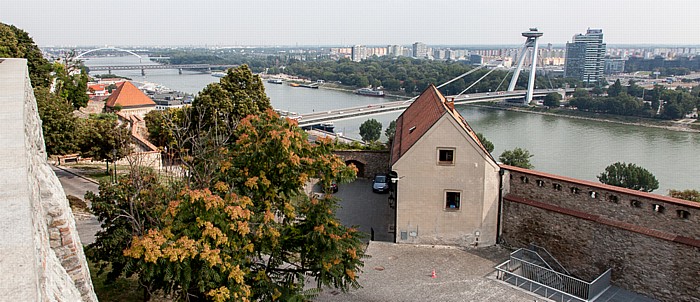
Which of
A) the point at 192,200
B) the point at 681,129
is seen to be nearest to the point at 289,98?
the point at 681,129

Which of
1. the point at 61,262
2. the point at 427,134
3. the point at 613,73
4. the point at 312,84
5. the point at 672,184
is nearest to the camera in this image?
the point at 61,262

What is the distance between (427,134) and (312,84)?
76.1 metres

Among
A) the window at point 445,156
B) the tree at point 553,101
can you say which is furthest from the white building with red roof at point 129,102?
the tree at point 553,101

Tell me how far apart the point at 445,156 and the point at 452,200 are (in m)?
0.93

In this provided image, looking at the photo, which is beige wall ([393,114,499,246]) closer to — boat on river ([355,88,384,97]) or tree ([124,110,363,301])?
tree ([124,110,363,301])

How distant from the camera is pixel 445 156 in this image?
11070 mm

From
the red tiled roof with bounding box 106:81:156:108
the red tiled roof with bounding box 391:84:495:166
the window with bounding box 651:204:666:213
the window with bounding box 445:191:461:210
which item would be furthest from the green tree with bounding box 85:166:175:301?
the red tiled roof with bounding box 106:81:156:108

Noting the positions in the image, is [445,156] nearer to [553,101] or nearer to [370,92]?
[553,101]

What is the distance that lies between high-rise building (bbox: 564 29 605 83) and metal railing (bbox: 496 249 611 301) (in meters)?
104

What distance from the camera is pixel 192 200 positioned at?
5.44 meters

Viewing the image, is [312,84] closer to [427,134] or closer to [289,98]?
[289,98]

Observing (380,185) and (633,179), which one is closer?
(380,185)

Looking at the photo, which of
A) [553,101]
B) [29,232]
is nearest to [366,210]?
[29,232]

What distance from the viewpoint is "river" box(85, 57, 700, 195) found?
106ft
